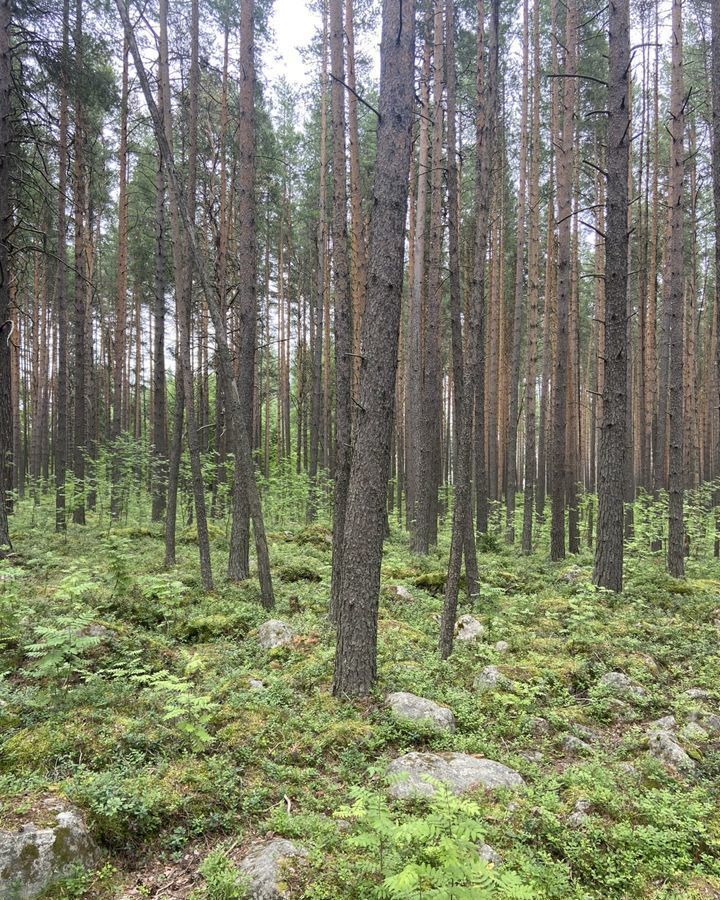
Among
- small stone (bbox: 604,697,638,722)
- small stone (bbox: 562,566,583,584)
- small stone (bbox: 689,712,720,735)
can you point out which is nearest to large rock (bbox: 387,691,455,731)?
small stone (bbox: 604,697,638,722)

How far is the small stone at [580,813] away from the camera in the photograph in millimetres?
3430

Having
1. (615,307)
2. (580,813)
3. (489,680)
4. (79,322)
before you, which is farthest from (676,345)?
(79,322)

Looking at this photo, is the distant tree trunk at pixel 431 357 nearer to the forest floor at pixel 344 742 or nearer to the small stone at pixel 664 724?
the forest floor at pixel 344 742

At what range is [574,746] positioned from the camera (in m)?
4.39

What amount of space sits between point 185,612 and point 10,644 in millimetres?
2220

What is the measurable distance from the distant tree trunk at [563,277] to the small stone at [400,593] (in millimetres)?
4822

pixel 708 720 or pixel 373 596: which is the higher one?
pixel 373 596

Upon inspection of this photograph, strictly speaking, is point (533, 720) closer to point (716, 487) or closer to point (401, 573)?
point (401, 573)

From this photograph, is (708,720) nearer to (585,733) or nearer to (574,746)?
(585,733)

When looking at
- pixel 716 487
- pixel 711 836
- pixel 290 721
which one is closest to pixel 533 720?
pixel 711 836

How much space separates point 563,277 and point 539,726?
964 centimetres

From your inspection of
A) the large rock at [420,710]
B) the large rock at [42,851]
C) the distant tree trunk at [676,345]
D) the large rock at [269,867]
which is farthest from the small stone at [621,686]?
the distant tree trunk at [676,345]

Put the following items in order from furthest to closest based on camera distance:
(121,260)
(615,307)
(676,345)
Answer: (121,260) < (676,345) < (615,307)

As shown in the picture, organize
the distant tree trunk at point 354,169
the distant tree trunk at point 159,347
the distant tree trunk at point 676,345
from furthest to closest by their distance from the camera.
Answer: the distant tree trunk at point 354,169 → the distant tree trunk at point 159,347 → the distant tree trunk at point 676,345
